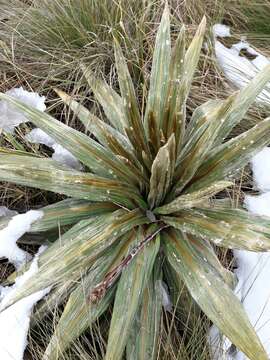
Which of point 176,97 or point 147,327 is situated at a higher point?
point 176,97

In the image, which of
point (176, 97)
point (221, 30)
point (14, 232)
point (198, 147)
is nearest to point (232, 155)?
point (198, 147)

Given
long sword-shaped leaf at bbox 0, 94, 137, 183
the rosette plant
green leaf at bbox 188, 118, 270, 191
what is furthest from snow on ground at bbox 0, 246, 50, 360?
green leaf at bbox 188, 118, 270, 191

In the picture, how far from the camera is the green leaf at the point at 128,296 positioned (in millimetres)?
1334

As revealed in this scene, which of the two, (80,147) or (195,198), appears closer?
(195,198)

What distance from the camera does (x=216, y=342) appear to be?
1.50m

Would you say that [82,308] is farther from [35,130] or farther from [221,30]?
[221,30]

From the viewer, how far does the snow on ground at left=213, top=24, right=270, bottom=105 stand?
210 cm

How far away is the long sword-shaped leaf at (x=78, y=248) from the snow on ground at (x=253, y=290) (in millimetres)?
380

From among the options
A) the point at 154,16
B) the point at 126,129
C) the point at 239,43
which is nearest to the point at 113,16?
the point at 154,16

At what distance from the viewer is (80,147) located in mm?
1535

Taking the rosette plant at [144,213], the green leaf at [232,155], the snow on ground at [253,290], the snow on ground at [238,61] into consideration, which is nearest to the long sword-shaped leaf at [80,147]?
the rosette plant at [144,213]

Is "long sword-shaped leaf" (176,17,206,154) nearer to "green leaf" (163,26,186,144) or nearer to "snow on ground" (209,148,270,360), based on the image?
"green leaf" (163,26,186,144)

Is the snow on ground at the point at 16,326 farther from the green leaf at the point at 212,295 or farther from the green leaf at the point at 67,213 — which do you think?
the green leaf at the point at 212,295

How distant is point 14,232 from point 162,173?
1.73 feet
